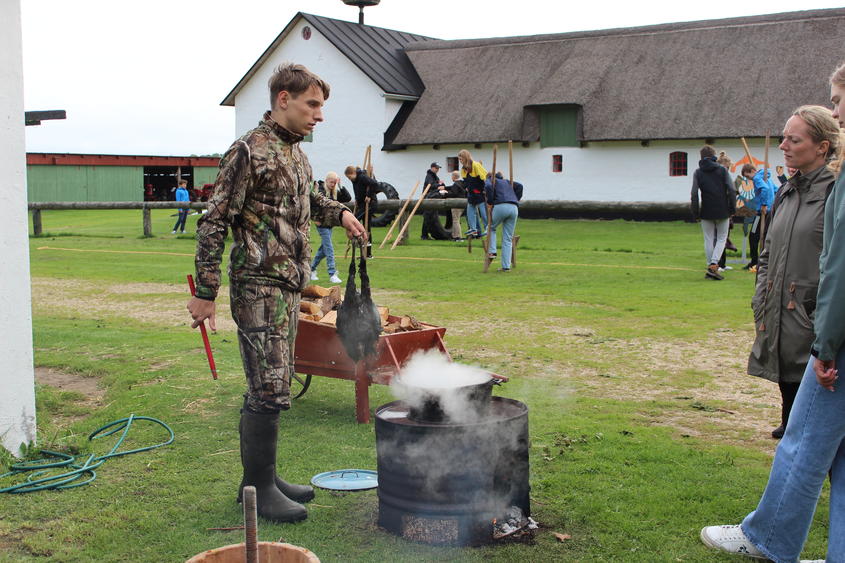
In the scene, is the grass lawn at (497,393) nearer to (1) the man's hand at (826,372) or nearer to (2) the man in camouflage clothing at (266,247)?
(2) the man in camouflage clothing at (266,247)

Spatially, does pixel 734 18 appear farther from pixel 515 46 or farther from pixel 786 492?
pixel 786 492

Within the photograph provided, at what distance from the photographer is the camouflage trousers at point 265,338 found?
4293mm

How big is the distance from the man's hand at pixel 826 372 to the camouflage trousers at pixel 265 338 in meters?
2.37

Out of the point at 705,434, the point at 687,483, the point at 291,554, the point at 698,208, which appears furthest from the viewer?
the point at 698,208

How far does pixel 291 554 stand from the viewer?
11.0 feet

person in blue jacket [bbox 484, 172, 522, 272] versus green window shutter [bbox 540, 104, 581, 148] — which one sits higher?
green window shutter [bbox 540, 104, 581, 148]

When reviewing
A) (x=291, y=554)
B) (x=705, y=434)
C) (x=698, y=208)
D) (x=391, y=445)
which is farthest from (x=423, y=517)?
(x=698, y=208)

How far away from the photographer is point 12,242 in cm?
532

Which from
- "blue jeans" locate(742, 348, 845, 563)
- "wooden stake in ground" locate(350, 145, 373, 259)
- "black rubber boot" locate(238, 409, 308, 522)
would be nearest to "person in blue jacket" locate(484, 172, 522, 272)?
"wooden stake in ground" locate(350, 145, 373, 259)

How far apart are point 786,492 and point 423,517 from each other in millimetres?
1580

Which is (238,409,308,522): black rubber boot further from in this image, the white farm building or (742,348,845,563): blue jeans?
the white farm building

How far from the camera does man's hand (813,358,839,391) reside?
136 inches

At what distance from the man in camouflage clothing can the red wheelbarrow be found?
5.64 ft

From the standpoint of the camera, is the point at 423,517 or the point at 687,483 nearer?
the point at 423,517
